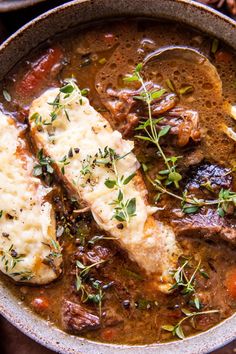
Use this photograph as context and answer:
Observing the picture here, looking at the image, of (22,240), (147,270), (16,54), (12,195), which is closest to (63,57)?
(16,54)

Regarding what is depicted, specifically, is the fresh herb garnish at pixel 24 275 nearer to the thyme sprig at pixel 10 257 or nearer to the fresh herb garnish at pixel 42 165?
the thyme sprig at pixel 10 257

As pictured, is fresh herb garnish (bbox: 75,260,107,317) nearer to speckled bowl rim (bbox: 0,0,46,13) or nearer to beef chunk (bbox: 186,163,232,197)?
beef chunk (bbox: 186,163,232,197)

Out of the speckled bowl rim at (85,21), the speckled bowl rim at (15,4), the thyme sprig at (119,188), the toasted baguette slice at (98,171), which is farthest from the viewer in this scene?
the speckled bowl rim at (15,4)

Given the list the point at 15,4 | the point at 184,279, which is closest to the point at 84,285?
the point at 184,279

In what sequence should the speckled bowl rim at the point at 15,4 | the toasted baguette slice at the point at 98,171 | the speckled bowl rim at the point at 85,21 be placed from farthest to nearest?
the speckled bowl rim at the point at 15,4
the speckled bowl rim at the point at 85,21
the toasted baguette slice at the point at 98,171

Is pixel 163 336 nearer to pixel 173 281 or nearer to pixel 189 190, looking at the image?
pixel 173 281

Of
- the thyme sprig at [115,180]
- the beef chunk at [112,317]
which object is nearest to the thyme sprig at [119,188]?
the thyme sprig at [115,180]

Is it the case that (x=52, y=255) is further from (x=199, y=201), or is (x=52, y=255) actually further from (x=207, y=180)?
(x=207, y=180)
